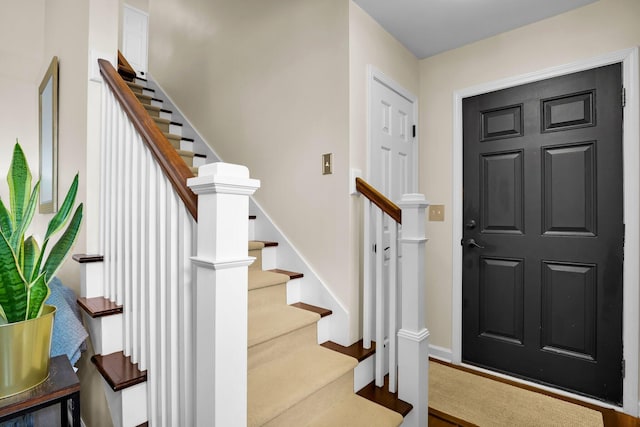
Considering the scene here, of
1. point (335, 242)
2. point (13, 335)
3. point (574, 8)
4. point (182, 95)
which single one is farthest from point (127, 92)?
point (574, 8)

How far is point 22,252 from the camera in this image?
101 centimetres

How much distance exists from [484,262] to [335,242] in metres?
1.22

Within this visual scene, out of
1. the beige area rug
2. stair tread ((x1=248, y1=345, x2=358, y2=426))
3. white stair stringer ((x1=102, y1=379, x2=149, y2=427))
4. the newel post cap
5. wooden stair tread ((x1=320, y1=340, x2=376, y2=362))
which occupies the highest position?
the newel post cap

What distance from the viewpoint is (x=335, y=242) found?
200 centimetres

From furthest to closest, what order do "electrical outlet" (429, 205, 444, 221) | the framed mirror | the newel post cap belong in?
"electrical outlet" (429, 205, 444, 221), the framed mirror, the newel post cap

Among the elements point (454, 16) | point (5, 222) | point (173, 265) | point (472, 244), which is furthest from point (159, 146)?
point (472, 244)

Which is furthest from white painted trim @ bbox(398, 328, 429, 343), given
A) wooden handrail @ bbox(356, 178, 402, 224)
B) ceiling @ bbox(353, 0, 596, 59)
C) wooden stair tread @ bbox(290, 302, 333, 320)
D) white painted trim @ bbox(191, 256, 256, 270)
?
ceiling @ bbox(353, 0, 596, 59)

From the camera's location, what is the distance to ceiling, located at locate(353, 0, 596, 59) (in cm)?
201

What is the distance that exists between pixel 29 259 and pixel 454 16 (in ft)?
8.41

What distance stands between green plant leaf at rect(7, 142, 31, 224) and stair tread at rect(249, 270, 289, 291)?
1045mm

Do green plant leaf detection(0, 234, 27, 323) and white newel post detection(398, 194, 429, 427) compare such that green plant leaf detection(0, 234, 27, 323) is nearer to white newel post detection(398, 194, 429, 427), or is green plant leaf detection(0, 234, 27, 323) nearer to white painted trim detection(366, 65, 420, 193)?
white newel post detection(398, 194, 429, 427)

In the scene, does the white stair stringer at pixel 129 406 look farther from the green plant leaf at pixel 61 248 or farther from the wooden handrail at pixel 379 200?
the wooden handrail at pixel 379 200

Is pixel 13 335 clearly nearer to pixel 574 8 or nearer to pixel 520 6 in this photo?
pixel 520 6

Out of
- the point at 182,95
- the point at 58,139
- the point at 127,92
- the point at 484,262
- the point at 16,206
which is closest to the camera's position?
the point at 16,206
